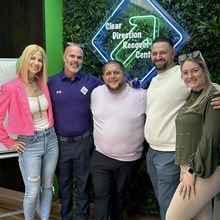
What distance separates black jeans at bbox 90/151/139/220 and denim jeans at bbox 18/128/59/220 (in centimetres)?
33

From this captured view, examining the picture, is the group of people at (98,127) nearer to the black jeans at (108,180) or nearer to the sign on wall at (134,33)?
the black jeans at (108,180)

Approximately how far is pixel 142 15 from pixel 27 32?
137 centimetres

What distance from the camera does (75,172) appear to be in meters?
2.91

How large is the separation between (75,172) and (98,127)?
1.58ft

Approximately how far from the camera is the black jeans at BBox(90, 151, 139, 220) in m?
2.68

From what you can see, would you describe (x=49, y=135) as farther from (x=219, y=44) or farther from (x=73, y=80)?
(x=219, y=44)

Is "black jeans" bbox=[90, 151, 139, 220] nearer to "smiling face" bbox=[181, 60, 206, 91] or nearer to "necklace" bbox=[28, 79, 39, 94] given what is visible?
"necklace" bbox=[28, 79, 39, 94]

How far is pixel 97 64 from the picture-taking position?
11.1 ft

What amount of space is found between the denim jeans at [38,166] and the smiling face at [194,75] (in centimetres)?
119

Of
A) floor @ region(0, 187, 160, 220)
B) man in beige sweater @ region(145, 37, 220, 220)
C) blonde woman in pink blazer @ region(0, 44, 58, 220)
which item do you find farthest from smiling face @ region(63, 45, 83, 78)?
floor @ region(0, 187, 160, 220)

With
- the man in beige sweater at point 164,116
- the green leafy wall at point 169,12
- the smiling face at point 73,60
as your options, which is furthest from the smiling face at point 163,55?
the smiling face at point 73,60

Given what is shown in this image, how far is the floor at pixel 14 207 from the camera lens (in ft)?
11.2

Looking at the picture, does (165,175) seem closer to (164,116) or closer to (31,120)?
(164,116)

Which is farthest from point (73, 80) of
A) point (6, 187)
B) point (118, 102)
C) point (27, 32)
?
point (6, 187)
